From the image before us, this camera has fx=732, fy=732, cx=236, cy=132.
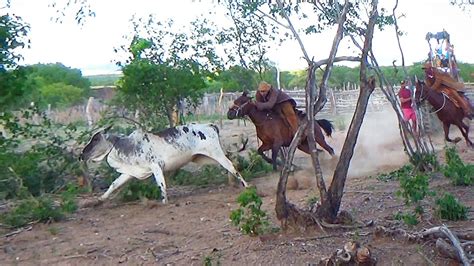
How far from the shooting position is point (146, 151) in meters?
10.4

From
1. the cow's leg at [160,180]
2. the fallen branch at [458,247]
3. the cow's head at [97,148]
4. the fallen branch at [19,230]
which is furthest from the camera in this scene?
the cow's head at [97,148]

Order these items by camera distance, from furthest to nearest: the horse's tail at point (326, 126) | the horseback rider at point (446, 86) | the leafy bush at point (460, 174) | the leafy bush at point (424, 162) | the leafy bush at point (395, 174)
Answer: the horseback rider at point (446, 86), the horse's tail at point (326, 126), the leafy bush at point (424, 162), the leafy bush at point (395, 174), the leafy bush at point (460, 174)

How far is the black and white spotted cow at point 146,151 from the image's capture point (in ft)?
33.9

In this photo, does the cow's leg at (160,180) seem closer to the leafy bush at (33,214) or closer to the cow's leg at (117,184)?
the cow's leg at (117,184)

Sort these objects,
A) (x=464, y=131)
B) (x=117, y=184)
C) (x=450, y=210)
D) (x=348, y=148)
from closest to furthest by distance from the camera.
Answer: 1. (x=348, y=148)
2. (x=450, y=210)
3. (x=117, y=184)
4. (x=464, y=131)

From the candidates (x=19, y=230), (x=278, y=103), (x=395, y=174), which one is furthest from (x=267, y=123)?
(x=19, y=230)

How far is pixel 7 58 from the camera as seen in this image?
10.3 m

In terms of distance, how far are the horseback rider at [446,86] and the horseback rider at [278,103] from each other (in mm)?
3891

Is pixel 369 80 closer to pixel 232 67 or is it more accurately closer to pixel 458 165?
pixel 458 165

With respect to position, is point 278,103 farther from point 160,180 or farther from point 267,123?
point 160,180

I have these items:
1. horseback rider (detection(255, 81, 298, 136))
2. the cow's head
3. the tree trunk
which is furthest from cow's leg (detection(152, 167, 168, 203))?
the tree trunk

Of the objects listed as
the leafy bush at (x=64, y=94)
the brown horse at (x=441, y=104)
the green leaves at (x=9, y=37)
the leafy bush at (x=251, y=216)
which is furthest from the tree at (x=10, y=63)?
the leafy bush at (x=64, y=94)

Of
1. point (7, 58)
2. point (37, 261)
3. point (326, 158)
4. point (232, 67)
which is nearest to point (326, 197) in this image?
point (37, 261)

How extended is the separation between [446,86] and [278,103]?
4576 mm
